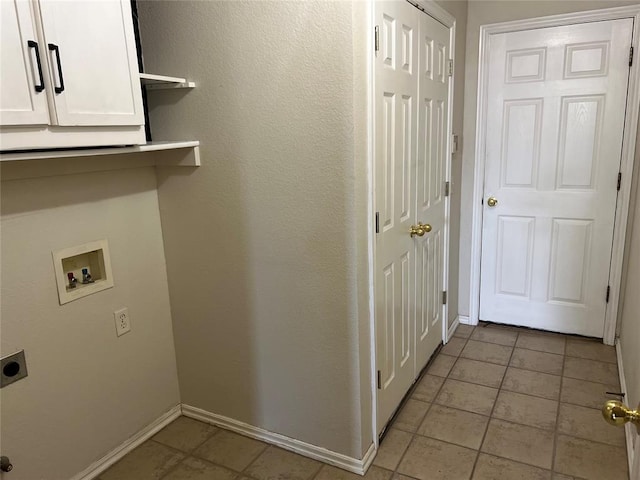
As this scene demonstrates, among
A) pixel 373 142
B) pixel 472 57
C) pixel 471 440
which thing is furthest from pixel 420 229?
pixel 472 57

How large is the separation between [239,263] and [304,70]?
865 millimetres

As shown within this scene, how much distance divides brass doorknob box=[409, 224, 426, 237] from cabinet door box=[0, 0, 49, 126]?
5.40ft

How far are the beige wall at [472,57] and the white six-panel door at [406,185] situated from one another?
442 mm

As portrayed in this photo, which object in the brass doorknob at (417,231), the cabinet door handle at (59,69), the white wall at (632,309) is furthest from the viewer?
the brass doorknob at (417,231)

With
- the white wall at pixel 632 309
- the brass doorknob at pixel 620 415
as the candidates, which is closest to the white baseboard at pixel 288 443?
the white wall at pixel 632 309

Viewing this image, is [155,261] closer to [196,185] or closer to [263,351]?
[196,185]

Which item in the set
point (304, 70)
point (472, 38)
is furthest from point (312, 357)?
point (472, 38)

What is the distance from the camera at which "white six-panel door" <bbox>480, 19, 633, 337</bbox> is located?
112 inches

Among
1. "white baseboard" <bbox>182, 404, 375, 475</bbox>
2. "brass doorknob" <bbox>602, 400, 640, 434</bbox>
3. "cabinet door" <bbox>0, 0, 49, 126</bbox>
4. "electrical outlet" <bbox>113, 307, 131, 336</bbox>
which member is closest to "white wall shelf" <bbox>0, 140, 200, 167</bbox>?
"cabinet door" <bbox>0, 0, 49, 126</bbox>

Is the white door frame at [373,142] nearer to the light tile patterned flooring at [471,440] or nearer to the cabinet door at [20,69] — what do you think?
the light tile patterned flooring at [471,440]

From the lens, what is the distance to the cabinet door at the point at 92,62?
1.46 meters

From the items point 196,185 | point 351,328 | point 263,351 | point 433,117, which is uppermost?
point 433,117

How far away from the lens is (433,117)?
8.55 feet

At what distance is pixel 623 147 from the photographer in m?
2.85
